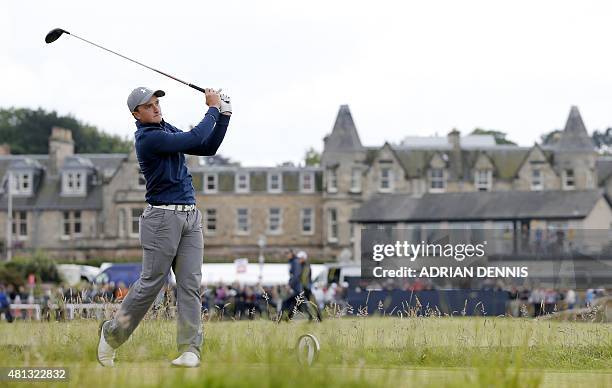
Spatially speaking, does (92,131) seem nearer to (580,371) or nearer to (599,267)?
(599,267)

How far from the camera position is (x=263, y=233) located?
10994 centimetres

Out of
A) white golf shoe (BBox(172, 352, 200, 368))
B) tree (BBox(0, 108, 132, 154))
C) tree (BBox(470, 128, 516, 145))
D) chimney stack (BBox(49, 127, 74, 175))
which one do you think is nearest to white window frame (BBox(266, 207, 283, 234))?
chimney stack (BBox(49, 127, 74, 175))

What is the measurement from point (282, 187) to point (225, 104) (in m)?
100

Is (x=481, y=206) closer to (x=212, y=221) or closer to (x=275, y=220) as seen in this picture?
(x=275, y=220)

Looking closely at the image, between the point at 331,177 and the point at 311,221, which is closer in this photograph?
the point at 331,177

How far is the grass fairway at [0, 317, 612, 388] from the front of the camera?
8.21 m

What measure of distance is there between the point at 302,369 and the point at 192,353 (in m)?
2.47

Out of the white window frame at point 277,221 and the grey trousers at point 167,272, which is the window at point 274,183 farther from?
the grey trousers at point 167,272

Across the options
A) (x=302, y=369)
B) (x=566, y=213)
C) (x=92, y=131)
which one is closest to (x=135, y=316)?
(x=302, y=369)

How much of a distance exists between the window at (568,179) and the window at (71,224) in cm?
3789

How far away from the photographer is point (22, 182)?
4377 inches

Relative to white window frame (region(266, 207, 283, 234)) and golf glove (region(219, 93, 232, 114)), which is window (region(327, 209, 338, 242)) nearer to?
white window frame (region(266, 207, 283, 234))

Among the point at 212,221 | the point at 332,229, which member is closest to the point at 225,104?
the point at 332,229

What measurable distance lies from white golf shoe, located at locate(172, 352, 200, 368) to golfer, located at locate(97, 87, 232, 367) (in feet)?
0.51
